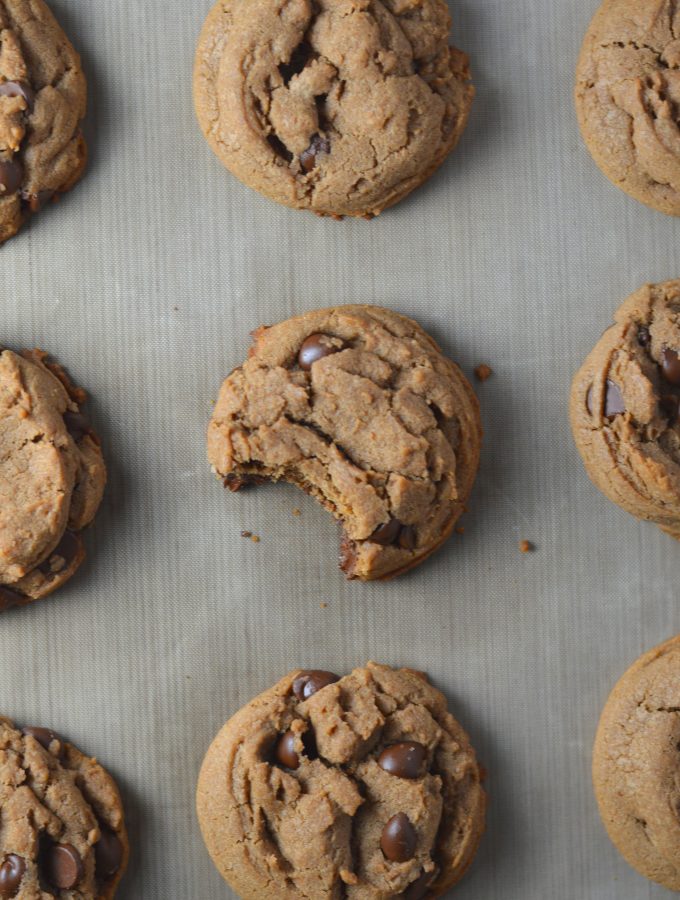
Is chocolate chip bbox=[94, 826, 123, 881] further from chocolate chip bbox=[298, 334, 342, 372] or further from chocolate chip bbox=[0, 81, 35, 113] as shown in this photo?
chocolate chip bbox=[0, 81, 35, 113]

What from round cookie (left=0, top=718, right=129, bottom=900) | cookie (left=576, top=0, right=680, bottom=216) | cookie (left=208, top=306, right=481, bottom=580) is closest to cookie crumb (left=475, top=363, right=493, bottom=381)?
cookie (left=208, top=306, right=481, bottom=580)

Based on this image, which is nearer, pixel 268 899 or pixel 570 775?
pixel 268 899

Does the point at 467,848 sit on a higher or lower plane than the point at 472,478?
lower

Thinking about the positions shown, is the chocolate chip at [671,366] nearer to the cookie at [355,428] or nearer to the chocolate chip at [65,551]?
the cookie at [355,428]

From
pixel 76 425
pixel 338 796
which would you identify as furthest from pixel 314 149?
pixel 338 796

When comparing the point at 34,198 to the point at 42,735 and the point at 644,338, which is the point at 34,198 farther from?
the point at 644,338

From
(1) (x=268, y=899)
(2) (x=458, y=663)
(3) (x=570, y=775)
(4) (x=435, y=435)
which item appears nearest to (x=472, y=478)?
(4) (x=435, y=435)

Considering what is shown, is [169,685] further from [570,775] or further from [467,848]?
[570,775]
